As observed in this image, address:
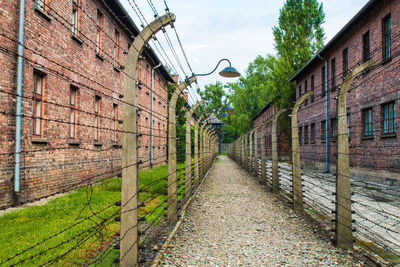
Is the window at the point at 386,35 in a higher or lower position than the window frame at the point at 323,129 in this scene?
higher

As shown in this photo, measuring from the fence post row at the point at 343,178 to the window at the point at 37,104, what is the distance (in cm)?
690

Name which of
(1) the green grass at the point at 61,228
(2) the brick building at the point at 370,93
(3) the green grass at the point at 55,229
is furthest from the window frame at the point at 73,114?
(2) the brick building at the point at 370,93

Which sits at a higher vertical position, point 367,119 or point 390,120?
point 367,119

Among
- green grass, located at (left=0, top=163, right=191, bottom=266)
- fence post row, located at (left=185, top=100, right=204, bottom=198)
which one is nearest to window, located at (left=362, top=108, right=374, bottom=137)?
fence post row, located at (left=185, top=100, right=204, bottom=198)

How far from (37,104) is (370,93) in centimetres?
1370

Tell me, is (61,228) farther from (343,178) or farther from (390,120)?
(390,120)

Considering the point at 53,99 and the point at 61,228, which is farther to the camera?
the point at 53,99

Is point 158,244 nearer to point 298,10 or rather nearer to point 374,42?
point 374,42

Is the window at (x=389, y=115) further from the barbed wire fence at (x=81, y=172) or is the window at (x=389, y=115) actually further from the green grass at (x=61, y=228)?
the green grass at (x=61, y=228)

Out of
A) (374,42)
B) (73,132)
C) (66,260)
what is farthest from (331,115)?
(66,260)

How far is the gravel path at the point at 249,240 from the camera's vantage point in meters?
4.61

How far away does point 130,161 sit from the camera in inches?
145

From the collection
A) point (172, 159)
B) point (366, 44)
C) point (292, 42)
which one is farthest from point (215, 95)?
point (172, 159)

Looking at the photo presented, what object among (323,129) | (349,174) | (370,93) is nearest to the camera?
(349,174)
